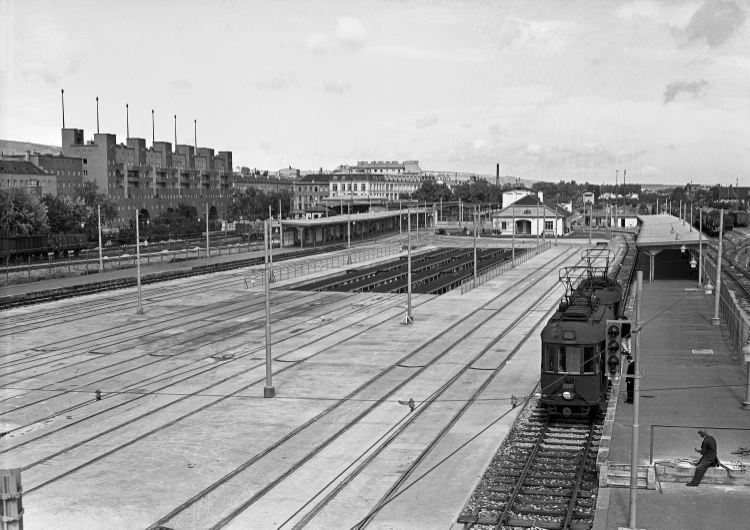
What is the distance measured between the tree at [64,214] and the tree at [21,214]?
453cm

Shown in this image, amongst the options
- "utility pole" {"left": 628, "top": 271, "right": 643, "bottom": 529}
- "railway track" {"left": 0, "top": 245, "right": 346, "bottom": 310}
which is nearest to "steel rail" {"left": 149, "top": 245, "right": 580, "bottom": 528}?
"utility pole" {"left": 628, "top": 271, "right": 643, "bottom": 529}

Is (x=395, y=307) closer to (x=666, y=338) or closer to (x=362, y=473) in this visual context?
(x=666, y=338)

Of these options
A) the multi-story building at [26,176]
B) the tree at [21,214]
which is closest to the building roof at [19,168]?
the multi-story building at [26,176]

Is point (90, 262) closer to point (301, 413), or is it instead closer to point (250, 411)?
point (250, 411)

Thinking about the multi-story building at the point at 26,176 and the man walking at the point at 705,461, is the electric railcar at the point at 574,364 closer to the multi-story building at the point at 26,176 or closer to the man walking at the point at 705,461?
the man walking at the point at 705,461

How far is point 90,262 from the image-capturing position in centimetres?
7338

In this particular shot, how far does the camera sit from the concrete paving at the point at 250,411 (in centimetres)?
1769

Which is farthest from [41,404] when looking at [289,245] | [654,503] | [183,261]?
[289,245]

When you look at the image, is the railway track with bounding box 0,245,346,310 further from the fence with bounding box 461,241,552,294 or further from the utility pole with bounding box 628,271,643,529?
the utility pole with bounding box 628,271,643,529

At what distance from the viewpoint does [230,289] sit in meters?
59.2

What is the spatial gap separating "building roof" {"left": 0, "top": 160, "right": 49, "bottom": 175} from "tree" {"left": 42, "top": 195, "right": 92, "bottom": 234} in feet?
73.9

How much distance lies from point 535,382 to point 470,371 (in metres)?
2.89

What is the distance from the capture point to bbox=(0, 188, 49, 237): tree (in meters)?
79.4

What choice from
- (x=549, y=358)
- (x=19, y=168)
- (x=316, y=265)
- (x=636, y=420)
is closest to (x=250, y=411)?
(x=549, y=358)
